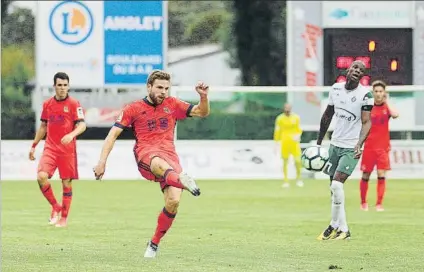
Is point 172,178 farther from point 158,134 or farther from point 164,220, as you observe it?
point 158,134

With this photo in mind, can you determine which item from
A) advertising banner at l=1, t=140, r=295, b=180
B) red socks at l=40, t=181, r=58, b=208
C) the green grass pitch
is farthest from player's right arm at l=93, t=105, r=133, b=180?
advertising banner at l=1, t=140, r=295, b=180

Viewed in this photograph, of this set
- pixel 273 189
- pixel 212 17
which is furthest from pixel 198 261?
pixel 212 17

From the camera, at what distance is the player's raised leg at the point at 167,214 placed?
516 inches

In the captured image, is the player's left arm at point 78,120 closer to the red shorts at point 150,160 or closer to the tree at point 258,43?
the red shorts at point 150,160

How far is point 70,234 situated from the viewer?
1656 cm

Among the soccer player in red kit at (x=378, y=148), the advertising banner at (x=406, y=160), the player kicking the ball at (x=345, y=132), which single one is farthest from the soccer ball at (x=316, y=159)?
the advertising banner at (x=406, y=160)

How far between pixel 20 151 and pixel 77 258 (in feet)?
62.3

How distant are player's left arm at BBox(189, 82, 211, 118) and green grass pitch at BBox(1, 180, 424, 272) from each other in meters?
1.42

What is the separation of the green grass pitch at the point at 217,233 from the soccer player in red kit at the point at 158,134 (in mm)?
495

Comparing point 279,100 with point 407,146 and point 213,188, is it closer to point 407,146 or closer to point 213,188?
point 407,146

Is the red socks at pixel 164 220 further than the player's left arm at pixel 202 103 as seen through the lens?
Yes

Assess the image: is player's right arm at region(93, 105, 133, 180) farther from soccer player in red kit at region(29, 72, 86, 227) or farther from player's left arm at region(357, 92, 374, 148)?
soccer player in red kit at region(29, 72, 86, 227)

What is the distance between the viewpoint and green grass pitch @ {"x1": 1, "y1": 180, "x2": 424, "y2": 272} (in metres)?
12.9

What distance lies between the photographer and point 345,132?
16.0 metres
